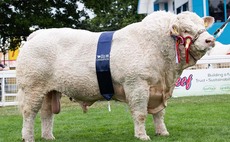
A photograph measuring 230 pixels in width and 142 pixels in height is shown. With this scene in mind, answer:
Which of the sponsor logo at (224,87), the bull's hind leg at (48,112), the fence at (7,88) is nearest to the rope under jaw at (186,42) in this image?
the bull's hind leg at (48,112)

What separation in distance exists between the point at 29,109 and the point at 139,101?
5.79 ft

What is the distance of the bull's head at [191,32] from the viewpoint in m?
7.18

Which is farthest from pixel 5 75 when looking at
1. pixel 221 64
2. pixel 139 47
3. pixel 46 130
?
pixel 139 47

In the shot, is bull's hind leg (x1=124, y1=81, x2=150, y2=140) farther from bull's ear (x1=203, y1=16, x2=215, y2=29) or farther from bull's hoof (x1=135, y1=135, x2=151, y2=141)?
bull's ear (x1=203, y1=16, x2=215, y2=29)

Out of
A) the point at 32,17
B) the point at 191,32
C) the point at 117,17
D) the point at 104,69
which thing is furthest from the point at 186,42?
the point at 117,17

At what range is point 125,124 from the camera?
975cm

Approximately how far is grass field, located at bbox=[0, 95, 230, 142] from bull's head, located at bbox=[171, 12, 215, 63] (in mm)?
1351

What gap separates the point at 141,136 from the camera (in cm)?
746

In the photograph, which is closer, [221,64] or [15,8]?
[221,64]

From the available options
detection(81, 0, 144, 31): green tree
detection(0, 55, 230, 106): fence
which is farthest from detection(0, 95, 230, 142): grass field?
detection(81, 0, 144, 31): green tree

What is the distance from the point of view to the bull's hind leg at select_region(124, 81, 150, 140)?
7289 mm

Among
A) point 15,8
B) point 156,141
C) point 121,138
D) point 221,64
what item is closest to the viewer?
point 156,141

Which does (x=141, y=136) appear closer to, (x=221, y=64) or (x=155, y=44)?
(x=155, y=44)

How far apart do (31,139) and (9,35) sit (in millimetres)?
25974
